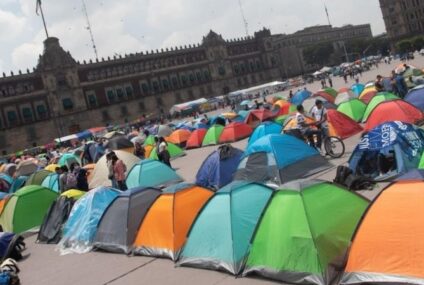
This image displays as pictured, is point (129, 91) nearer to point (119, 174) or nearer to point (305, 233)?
point (119, 174)

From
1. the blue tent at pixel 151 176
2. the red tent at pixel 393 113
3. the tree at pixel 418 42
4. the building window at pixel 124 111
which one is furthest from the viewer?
the tree at pixel 418 42

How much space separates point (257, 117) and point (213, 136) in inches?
116

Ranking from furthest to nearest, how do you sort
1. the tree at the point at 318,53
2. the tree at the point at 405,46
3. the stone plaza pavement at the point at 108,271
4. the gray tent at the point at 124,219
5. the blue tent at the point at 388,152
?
1. the tree at the point at 318,53
2. the tree at the point at 405,46
3. the blue tent at the point at 388,152
4. the gray tent at the point at 124,219
5. the stone plaza pavement at the point at 108,271

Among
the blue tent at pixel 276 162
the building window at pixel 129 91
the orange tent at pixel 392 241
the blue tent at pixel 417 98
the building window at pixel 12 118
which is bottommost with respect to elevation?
the orange tent at pixel 392 241

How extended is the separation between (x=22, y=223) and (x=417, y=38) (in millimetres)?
96836

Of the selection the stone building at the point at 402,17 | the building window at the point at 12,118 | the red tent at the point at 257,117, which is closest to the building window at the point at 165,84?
the building window at the point at 12,118

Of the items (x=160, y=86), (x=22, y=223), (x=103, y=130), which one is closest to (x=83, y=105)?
(x=160, y=86)

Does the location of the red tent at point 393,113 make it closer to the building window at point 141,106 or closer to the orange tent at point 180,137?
the orange tent at point 180,137

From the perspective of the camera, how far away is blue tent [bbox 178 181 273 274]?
6.76 m

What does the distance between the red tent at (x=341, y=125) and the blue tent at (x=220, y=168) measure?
498 cm

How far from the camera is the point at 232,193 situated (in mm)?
7289

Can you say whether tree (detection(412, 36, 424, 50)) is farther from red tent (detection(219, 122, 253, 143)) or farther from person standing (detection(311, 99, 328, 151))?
person standing (detection(311, 99, 328, 151))

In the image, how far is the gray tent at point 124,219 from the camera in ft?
29.2

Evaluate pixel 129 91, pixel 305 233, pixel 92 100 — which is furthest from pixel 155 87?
pixel 305 233
